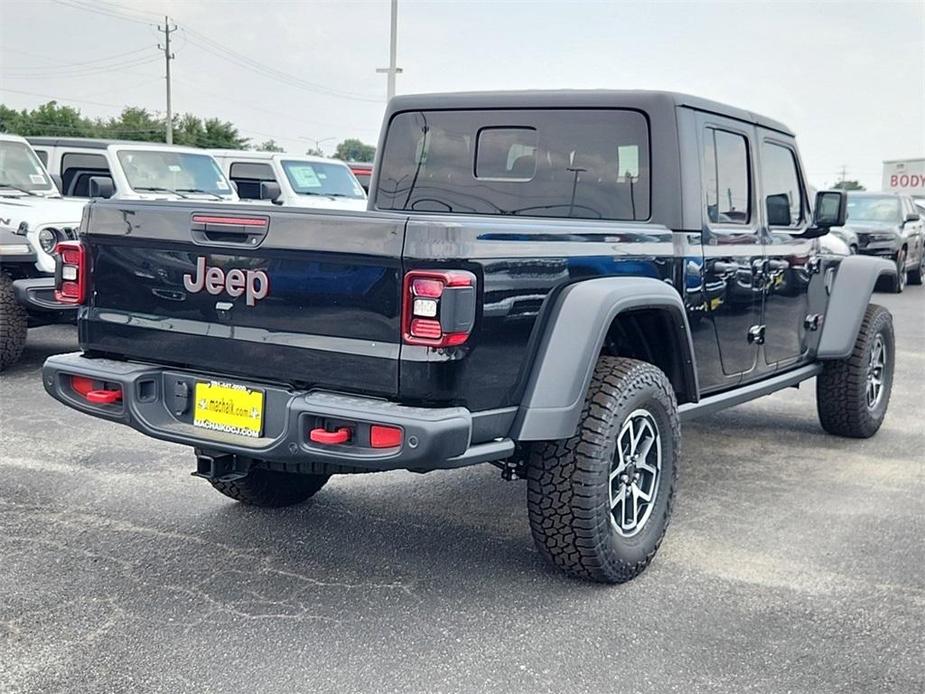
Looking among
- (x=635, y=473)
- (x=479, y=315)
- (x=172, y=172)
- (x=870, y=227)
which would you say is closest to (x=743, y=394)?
(x=635, y=473)

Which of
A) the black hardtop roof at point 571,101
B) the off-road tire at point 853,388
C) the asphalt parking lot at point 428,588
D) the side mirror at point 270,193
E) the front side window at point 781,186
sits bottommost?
the asphalt parking lot at point 428,588

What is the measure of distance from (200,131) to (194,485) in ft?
178

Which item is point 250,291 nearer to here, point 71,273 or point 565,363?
point 71,273

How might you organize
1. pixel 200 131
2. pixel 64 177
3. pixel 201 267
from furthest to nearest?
pixel 200 131 < pixel 64 177 < pixel 201 267

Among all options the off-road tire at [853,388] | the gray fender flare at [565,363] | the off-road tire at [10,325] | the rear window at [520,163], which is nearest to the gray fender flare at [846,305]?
the off-road tire at [853,388]

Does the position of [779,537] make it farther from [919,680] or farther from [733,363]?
[919,680]

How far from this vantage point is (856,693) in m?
3.13

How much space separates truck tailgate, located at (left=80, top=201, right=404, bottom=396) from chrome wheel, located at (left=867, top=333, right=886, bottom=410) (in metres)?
4.14

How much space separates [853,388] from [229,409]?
4.08 meters

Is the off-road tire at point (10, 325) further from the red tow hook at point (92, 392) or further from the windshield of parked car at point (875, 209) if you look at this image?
the windshield of parked car at point (875, 209)

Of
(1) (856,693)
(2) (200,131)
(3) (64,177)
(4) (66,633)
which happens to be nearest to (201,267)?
(4) (66,633)

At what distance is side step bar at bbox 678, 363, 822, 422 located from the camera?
4594mm

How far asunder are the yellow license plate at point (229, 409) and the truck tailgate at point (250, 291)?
0.08 m

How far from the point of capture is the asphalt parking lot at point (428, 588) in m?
3.21
